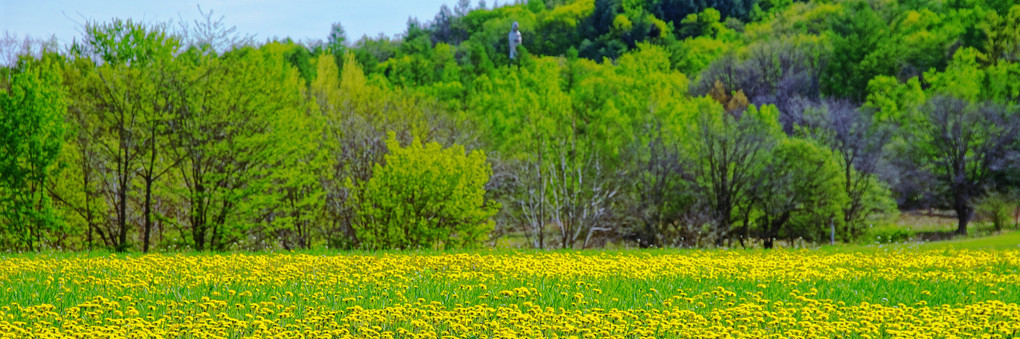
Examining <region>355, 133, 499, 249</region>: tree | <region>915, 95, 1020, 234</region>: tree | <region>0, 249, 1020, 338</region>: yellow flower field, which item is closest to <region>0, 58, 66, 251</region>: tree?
<region>0, 249, 1020, 338</region>: yellow flower field

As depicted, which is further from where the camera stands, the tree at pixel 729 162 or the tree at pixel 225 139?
the tree at pixel 729 162

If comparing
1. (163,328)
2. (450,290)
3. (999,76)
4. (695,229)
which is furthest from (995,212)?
(163,328)

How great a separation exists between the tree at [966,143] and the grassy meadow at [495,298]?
134 feet

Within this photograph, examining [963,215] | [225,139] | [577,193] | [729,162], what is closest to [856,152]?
[963,215]

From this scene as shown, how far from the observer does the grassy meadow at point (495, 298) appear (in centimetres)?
752

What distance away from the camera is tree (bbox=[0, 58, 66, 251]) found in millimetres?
22547

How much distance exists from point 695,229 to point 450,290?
32.8 metres

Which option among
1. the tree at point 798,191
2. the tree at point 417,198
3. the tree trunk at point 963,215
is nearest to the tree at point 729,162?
the tree at point 798,191

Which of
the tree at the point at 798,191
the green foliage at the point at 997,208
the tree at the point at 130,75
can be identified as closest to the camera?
the tree at the point at 130,75

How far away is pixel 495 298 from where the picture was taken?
→ 30.7 feet

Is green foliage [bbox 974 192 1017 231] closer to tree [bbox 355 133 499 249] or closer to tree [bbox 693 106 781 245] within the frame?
tree [bbox 693 106 781 245]

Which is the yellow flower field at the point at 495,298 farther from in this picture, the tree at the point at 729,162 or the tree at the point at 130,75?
the tree at the point at 729,162

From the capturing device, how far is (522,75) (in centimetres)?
7062

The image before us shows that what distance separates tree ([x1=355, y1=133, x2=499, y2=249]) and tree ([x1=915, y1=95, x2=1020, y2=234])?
35.7m
